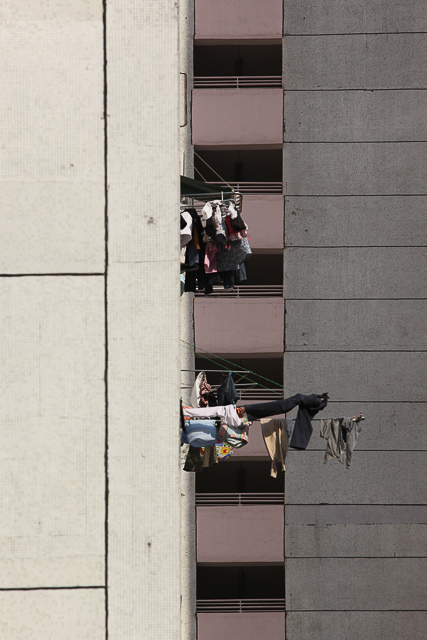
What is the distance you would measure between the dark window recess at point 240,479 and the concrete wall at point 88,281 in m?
7.29

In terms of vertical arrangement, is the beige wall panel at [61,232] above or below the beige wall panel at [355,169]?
below

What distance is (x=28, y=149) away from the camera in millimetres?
5230

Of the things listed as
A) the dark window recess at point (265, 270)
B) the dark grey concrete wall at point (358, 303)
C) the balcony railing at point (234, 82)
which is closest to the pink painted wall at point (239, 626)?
the dark grey concrete wall at point (358, 303)

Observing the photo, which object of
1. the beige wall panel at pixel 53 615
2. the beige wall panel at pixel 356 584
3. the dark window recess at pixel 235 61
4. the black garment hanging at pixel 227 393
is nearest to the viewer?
the beige wall panel at pixel 53 615

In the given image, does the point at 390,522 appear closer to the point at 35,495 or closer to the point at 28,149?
the point at 35,495

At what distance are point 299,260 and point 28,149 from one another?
Answer: 6.78m

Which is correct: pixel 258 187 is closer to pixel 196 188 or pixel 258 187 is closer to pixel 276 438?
pixel 196 188

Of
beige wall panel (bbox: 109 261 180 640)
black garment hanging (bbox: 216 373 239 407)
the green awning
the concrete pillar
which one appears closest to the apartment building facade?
the concrete pillar

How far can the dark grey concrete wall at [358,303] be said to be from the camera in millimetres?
10570

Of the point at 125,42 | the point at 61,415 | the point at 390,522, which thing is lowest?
the point at 390,522

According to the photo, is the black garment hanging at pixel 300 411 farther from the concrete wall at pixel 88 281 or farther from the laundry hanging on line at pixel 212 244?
the concrete wall at pixel 88 281

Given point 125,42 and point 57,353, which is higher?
point 125,42

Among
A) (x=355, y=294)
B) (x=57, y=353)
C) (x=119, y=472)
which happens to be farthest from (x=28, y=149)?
(x=355, y=294)

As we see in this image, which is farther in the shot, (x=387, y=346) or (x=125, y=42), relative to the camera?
(x=387, y=346)
